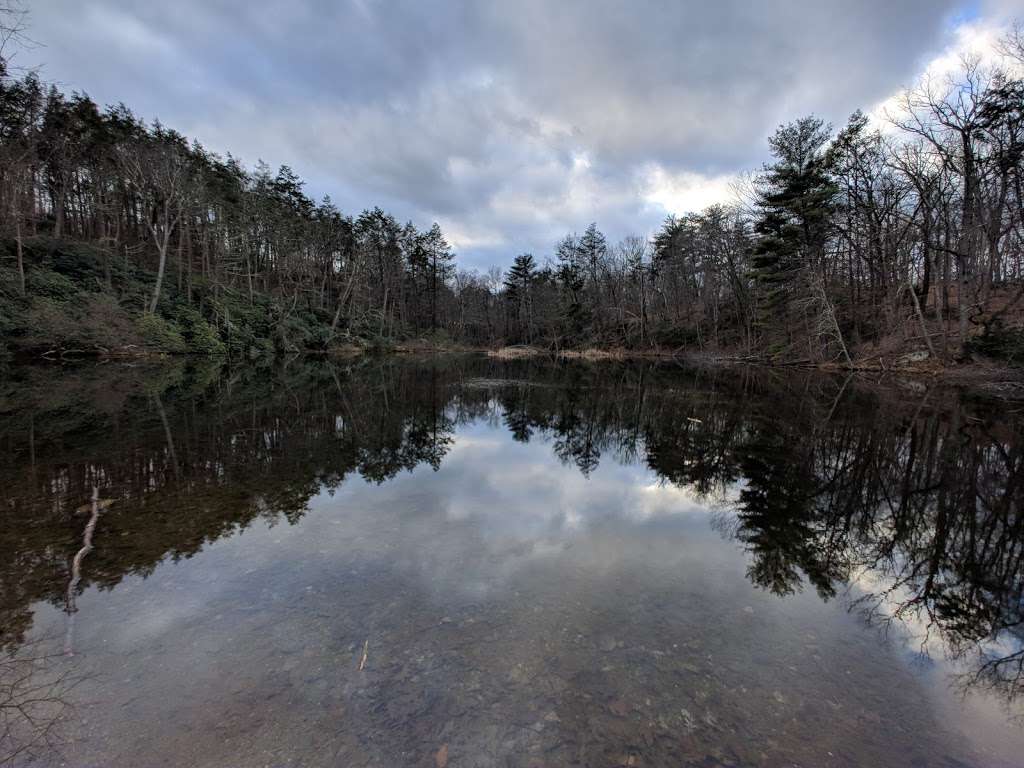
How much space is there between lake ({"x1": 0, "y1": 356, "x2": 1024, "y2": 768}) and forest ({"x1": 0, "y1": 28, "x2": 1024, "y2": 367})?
62.6ft

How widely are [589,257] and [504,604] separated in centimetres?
5666

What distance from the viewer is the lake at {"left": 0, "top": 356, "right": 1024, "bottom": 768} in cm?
238

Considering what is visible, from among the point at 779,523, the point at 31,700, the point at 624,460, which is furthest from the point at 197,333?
the point at 779,523

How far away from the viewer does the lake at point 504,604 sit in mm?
2385

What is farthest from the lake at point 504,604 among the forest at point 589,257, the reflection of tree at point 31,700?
the forest at point 589,257

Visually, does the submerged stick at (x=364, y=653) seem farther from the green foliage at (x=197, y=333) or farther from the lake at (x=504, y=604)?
the green foliage at (x=197, y=333)

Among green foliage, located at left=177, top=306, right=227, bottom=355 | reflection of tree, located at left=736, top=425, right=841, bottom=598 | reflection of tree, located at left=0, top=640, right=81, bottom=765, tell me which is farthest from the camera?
green foliage, located at left=177, top=306, right=227, bottom=355

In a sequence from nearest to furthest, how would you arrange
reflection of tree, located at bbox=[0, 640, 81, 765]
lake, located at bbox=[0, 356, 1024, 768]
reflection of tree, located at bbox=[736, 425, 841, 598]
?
reflection of tree, located at bbox=[0, 640, 81, 765] < lake, located at bbox=[0, 356, 1024, 768] < reflection of tree, located at bbox=[736, 425, 841, 598]

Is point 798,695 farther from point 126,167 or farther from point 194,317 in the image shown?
point 126,167

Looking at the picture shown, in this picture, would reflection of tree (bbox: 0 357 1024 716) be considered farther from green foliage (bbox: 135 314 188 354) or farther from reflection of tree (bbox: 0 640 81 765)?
green foliage (bbox: 135 314 188 354)

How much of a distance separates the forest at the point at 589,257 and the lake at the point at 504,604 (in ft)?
62.6

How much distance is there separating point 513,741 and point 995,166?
29852mm

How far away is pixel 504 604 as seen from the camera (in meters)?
3.69

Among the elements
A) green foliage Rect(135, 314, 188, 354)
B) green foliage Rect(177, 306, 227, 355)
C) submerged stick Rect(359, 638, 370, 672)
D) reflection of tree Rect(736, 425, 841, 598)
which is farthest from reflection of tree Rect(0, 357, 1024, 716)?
green foliage Rect(177, 306, 227, 355)
